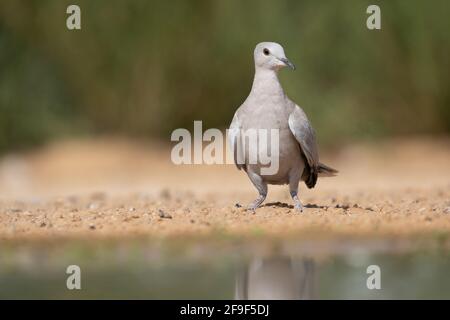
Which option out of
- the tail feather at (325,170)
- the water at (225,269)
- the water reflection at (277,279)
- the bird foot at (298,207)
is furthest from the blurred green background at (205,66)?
the water reflection at (277,279)

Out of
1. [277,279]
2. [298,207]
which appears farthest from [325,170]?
[277,279]

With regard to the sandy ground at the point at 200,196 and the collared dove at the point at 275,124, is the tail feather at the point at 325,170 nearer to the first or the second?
the sandy ground at the point at 200,196

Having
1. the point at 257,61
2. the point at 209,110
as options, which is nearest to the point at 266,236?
the point at 257,61

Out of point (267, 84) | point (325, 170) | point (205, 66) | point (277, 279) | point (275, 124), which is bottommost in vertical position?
point (277, 279)

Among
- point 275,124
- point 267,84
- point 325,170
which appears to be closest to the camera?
point 275,124

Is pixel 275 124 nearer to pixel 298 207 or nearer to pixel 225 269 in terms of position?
pixel 298 207

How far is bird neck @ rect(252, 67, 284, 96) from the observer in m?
8.10

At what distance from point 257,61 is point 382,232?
1.91 m

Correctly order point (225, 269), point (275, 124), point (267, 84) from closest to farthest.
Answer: point (225, 269) → point (275, 124) → point (267, 84)

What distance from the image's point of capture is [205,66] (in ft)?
51.6

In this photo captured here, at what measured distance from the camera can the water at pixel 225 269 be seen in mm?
5570

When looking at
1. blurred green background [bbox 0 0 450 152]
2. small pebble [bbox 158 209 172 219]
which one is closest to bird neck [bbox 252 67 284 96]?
small pebble [bbox 158 209 172 219]

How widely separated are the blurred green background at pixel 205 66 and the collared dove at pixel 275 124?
22.9ft

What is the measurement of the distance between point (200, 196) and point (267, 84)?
3277mm
